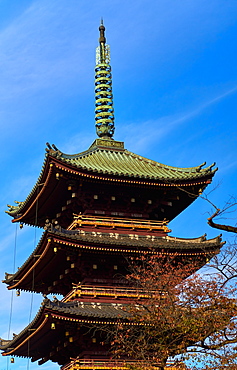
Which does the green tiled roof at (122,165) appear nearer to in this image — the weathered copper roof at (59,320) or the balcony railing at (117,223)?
the balcony railing at (117,223)

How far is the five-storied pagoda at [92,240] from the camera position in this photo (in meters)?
31.1

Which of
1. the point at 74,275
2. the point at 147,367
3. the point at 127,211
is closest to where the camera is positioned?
the point at 147,367

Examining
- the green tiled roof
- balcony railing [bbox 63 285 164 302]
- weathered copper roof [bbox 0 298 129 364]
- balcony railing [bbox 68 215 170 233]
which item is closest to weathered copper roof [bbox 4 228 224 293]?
balcony railing [bbox 68 215 170 233]

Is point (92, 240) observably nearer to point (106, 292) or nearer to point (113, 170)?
point (106, 292)

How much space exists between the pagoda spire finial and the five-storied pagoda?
213 cm

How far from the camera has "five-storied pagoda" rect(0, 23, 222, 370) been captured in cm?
3106

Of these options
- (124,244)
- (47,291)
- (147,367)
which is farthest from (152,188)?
(147,367)

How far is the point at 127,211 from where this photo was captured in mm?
35969

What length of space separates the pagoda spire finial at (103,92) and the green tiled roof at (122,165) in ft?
6.21

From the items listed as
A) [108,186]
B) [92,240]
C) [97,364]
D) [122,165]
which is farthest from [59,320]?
[122,165]

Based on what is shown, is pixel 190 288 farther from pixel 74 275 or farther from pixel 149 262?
pixel 74 275

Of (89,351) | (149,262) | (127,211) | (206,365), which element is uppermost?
(127,211)

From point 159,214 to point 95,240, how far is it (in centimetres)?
705

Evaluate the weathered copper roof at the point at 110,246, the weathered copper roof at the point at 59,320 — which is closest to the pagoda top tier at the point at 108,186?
the weathered copper roof at the point at 110,246
